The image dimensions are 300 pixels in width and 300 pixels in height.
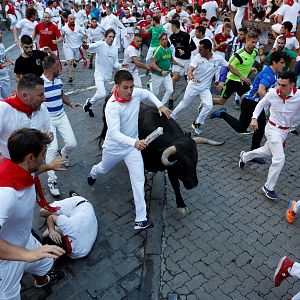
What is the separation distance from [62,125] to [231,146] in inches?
151

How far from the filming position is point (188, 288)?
13.6 feet

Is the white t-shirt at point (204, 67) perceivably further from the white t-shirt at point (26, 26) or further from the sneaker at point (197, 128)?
the white t-shirt at point (26, 26)

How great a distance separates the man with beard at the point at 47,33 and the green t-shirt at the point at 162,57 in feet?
12.8

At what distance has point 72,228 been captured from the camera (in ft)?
13.9

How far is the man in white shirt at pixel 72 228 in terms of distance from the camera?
4.18 metres

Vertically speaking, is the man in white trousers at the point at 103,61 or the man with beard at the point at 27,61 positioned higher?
the man with beard at the point at 27,61

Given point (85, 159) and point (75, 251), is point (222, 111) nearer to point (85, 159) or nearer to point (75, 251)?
point (85, 159)

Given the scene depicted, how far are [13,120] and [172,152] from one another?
216 centimetres

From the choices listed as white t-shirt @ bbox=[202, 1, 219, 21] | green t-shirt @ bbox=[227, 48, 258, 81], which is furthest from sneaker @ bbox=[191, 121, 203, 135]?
white t-shirt @ bbox=[202, 1, 219, 21]

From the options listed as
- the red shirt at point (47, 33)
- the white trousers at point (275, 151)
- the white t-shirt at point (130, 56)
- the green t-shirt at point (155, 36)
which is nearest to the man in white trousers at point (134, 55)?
the white t-shirt at point (130, 56)

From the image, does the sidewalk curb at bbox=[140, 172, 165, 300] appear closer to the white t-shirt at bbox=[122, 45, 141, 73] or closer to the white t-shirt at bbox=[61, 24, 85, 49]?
the white t-shirt at bbox=[122, 45, 141, 73]

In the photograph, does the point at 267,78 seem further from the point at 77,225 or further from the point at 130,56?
the point at 77,225

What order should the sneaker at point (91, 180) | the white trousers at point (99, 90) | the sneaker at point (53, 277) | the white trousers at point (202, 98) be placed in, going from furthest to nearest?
the white trousers at point (99, 90), the white trousers at point (202, 98), the sneaker at point (91, 180), the sneaker at point (53, 277)

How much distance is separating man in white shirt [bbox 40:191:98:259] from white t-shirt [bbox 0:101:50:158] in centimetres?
107
